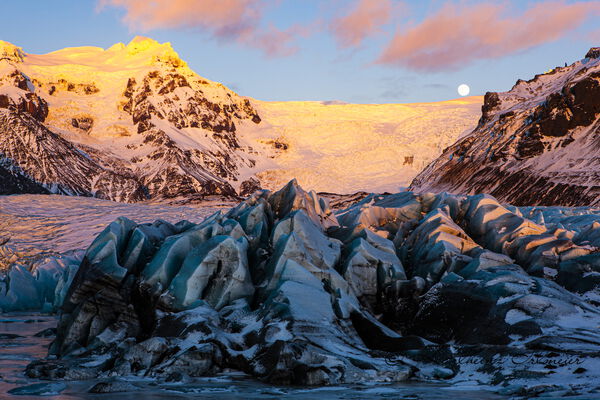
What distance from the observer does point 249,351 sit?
18.9 meters

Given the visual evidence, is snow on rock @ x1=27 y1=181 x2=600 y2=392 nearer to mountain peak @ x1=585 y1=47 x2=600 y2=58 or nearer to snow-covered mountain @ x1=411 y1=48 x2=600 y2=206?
snow-covered mountain @ x1=411 y1=48 x2=600 y2=206

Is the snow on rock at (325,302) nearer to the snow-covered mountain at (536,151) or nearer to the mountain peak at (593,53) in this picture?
the snow-covered mountain at (536,151)

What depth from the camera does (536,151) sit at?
146 m

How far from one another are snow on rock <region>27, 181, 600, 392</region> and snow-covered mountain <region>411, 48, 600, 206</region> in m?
96.2

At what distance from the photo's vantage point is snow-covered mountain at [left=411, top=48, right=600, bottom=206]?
5061 inches

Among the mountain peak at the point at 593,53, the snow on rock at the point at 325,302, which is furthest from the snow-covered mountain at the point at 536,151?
the snow on rock at the point at 325,302

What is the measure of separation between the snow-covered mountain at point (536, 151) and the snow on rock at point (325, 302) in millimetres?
96231

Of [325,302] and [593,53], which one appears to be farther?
[593,53]

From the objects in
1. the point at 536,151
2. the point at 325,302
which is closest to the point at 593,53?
the point at 536,151

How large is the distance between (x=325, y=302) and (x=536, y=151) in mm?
134491

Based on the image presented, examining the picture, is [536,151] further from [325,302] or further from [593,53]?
[325,302]

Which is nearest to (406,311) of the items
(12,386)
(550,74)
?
(12,386)

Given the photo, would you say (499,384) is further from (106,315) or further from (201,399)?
(106,315)

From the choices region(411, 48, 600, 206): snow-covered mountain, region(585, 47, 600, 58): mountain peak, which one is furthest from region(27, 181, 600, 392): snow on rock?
region(585, 47, 600, 58): mountain peak
